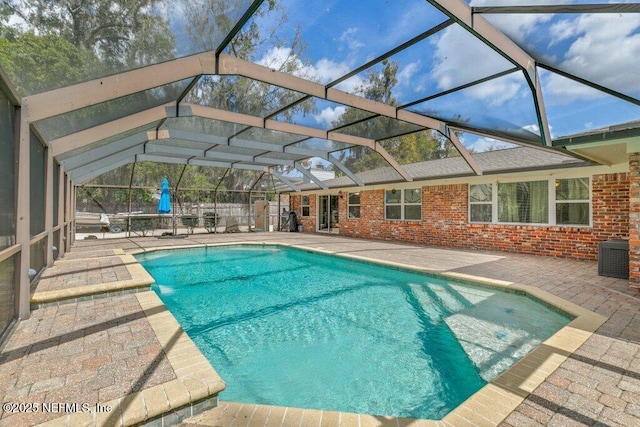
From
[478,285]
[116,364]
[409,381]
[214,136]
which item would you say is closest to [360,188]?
[214,136]

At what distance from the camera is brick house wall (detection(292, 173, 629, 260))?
7.51m

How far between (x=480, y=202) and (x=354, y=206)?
243 inches

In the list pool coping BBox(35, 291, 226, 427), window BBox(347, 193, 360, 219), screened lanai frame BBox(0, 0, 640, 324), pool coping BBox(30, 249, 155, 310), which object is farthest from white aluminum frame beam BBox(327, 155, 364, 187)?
pool coping BBox(35, 291, 226, 427)

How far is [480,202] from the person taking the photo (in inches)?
406

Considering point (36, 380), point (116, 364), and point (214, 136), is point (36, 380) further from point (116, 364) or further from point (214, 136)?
point (214, 136)

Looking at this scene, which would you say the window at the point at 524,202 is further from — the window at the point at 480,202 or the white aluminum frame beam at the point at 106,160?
the white aluminum frame beam at the point at 106,160

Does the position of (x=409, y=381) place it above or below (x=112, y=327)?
below

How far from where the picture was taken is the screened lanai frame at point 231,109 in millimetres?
3617

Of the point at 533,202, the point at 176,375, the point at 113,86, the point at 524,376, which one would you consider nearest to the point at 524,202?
the point at 533,202

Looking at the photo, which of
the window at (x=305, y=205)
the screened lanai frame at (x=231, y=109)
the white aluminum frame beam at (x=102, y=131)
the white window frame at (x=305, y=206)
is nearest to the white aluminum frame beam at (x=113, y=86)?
the screened lanai frame at (x=231, y=109)

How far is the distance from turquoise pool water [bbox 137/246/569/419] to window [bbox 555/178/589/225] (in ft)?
15.7

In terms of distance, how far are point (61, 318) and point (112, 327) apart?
852 mm

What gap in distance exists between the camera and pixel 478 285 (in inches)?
231

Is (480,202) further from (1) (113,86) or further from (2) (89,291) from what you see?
(2) (89,291)
